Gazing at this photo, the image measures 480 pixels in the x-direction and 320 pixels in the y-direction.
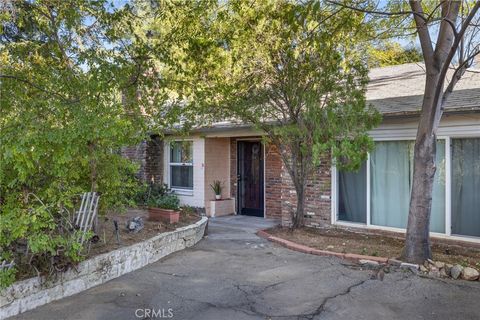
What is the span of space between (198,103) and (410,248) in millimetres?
4640

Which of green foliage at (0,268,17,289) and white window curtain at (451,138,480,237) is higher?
white window curtain at (451,138,480,237)

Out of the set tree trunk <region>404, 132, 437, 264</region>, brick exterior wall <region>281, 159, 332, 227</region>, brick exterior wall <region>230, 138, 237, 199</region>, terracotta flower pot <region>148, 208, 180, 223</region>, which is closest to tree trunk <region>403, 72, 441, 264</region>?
tree trunk <region>404, 132, 437, 264</region>

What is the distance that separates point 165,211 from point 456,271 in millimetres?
5803

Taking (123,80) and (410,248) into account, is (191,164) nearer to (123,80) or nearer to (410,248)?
(123,80)

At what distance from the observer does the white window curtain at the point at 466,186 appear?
7.02 m

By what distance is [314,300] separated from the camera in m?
4.89

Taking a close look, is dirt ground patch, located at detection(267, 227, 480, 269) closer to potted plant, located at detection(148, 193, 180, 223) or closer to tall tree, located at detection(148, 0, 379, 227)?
tall tree, located at detection(148, 0, 379, 227)

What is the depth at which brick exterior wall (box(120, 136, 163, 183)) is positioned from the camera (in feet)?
43.0

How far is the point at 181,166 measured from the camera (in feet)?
41.3

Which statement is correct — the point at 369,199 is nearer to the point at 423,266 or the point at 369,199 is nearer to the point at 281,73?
the point at 423,266

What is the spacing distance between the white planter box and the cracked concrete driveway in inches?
180

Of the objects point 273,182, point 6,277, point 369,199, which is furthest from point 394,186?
point 6,277

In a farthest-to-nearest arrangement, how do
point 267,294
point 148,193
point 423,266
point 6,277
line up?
point 148,193, point 423,266, point 267,294, point 6,277

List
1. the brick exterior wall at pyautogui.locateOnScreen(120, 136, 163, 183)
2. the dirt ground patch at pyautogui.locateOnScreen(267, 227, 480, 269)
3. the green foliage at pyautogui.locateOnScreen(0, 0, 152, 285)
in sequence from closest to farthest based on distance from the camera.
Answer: the green foliage at pyautogui.locateOnScreen(0, 0, 152, 285) < the dirt ground patch at pyautogui.locateOnScreen(267, 227, 480, 269) < the brick exterior wall at pyautogui.locateOnScreen(120, 136, 163, 183)
